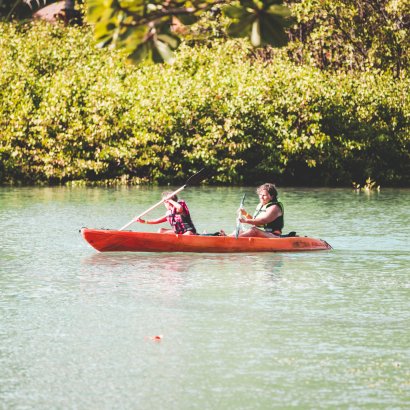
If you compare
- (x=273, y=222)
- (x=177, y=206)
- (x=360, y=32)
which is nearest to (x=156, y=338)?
(x=177, y=206)

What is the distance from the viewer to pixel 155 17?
5.26m

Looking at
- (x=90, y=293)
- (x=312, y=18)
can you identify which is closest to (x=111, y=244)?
(x=90, y=293)

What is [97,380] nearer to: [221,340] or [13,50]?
[221,340]

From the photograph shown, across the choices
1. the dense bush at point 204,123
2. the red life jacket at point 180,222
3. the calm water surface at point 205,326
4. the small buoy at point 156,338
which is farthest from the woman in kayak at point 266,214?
the dense bush at point 204,123

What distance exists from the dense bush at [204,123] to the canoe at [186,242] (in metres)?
15.9

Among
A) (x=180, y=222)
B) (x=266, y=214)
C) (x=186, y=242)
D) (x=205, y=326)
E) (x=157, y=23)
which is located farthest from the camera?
(x=180, y=222)

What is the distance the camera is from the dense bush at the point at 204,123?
107ft

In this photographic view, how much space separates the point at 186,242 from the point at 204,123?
16852 mm

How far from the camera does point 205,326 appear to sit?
1077 centimetres

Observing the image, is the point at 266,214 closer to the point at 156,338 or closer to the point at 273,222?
the point at 273,222

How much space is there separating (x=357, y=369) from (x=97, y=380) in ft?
7.17

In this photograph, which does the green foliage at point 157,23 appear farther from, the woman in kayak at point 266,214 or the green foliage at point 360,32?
the green foliage at point 360,32

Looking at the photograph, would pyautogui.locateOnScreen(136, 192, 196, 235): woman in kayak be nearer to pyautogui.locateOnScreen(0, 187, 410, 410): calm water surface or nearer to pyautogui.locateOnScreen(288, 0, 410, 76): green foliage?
pyautogui.locateOnScreen(0, 187, 410, 410): calm water surface

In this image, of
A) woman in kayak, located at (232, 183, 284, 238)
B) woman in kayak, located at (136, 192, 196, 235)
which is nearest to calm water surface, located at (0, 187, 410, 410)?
woman in kayak, located at (232, 183, 284, 238)
